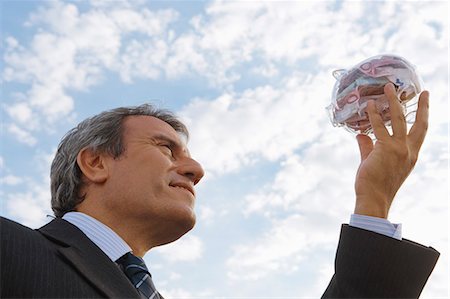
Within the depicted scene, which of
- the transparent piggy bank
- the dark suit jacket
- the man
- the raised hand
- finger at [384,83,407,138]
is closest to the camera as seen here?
the dark suit jacket

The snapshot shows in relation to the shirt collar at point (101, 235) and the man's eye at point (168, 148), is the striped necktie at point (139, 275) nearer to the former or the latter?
the shirt collar at point (101, 235)

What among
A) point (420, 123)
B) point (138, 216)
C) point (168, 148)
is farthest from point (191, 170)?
point (420, 123)

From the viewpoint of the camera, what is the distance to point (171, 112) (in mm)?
5809

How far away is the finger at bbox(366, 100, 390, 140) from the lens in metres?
3.85

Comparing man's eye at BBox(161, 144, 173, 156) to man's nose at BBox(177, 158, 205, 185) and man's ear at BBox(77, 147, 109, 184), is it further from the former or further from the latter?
man's ear at BBox(77, 147, 109, 184)

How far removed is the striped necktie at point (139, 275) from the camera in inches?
154

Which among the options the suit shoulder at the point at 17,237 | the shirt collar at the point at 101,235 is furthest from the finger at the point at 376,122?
the suit shoulder at the point at 17,237

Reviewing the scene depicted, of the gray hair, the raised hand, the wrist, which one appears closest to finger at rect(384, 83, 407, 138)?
the raised hand

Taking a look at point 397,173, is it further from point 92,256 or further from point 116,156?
point 116,156

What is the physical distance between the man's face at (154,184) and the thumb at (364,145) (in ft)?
4.35

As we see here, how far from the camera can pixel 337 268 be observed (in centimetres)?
351

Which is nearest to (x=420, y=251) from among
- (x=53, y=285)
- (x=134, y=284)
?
(x=134, y=284)

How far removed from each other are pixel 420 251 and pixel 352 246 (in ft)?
1.28

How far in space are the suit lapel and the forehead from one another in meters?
1.28
